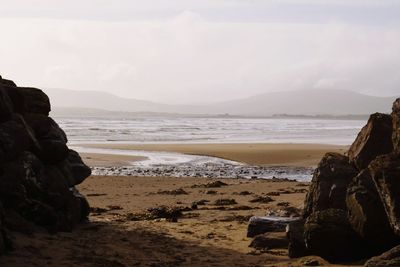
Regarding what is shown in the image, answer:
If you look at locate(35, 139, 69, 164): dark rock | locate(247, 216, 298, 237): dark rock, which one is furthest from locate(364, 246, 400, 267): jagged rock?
locate(35, 139, 69, 164): dark rock

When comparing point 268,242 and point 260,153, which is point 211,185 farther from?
point 260,153

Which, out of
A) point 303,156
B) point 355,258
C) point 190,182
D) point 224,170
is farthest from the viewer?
point 303,156

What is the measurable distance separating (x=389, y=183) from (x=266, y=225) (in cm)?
473

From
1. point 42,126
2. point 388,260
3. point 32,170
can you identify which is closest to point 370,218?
point 388,260

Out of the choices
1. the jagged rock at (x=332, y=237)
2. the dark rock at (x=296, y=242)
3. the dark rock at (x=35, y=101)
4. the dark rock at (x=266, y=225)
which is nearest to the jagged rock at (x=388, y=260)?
the jagged rock at (x=332, y=237)

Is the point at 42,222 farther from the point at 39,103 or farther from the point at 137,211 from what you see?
the point at 137,211

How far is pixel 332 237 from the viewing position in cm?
1002

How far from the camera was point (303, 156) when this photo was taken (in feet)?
121

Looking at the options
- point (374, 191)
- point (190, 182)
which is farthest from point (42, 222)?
point (190, 182)

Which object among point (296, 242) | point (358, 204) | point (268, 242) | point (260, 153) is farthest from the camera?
point (260, 153)

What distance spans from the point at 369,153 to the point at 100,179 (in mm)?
15837

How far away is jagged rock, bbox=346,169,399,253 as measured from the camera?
934 centimetres

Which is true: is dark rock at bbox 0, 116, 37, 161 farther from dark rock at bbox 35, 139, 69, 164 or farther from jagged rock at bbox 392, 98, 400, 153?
jagged rock at bbox 392, 98, 400, 153

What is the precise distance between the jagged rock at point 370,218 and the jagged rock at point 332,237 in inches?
9.3
